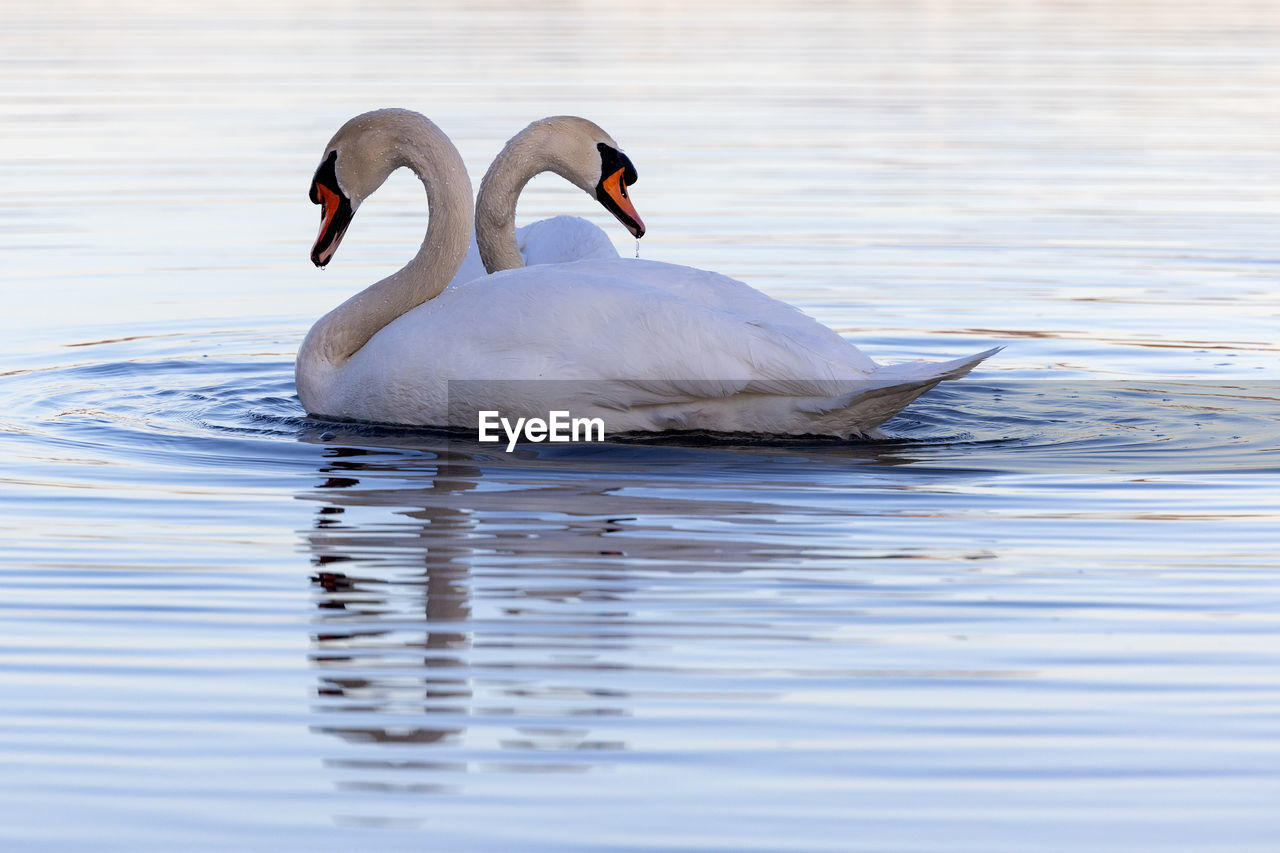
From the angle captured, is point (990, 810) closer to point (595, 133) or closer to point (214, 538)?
point (214, 538)

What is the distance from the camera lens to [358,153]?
31.9ft

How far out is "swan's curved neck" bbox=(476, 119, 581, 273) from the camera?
10609mm

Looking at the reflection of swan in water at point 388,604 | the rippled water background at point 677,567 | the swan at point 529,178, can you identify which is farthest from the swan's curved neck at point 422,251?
the reflection of swan in water at point 388,604

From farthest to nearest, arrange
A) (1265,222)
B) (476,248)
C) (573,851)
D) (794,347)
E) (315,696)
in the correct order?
(1265,222), (476,248), (794,347), (315,696), (573,851)

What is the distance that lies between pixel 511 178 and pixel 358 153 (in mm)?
1109

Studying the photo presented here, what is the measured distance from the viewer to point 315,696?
546 centimetres

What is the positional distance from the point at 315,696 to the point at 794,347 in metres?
3.34

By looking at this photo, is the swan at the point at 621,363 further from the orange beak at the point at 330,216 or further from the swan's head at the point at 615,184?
the swan's head at the point at 615,184

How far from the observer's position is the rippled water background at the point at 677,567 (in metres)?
4.79

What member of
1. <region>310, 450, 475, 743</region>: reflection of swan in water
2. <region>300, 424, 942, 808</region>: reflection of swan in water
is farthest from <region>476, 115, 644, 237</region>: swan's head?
<region>310, 450, 475, 743</region>: reflection of swan in water

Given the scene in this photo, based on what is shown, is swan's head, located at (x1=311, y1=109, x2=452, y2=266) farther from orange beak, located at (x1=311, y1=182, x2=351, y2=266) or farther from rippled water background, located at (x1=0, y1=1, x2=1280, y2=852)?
rippled water background, located at (x1=0, y1=1, x2=1280, y2=852)

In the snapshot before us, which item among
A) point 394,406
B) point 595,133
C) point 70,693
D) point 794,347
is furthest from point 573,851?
point 595,133

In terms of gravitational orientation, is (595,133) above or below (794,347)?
above

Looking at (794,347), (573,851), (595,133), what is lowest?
(573,851)
